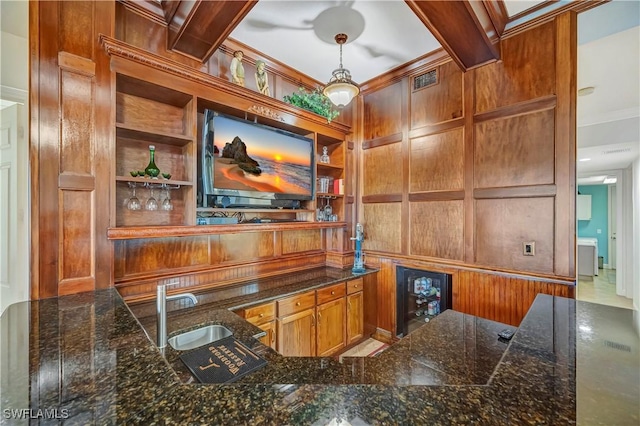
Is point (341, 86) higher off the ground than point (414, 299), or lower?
higher

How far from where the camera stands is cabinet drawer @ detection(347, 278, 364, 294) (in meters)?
2.99

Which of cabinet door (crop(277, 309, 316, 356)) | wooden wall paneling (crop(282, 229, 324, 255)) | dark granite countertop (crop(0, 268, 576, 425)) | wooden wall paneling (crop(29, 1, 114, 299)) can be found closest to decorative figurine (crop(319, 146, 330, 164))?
wooden wall paneling (crop(282, 229, 324, 255))

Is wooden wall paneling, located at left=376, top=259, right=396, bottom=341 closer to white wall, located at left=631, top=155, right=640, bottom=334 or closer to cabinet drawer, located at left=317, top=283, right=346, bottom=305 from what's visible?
cabinet drawer, located at left=317, top=283, right=346, bottom=305

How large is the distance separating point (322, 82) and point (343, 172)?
1183mm

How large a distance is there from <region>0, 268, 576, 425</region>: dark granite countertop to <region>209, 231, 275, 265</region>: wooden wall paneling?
1.09 metres

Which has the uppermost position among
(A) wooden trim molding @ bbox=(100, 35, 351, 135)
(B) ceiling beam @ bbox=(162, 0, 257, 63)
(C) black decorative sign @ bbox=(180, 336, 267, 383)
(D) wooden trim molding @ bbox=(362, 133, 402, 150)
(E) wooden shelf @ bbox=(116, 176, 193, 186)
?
(B) ceiling beam @ bbox=(162, 0, 257, 63)

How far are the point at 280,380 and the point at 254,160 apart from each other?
6.36ft

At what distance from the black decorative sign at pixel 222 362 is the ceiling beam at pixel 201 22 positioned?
2.07 metres

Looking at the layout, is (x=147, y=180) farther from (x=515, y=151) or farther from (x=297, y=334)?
(x=515, y=151)

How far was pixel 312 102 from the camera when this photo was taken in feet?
9.77

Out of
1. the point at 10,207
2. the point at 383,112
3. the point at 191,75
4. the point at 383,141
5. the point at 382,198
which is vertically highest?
the point at 383,112

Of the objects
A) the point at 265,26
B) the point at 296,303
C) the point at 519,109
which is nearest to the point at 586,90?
the point at 519,109

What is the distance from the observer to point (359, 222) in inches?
142

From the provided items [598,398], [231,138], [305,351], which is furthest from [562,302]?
[231,138]
